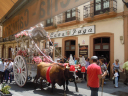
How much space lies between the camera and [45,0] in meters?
1.89

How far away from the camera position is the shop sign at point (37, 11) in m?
1.54

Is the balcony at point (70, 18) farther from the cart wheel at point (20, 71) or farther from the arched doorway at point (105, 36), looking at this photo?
the cart wheel at point (20, 71)

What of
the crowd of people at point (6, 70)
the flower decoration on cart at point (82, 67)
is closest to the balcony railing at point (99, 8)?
the flower decoration on cart at point (82, 67)

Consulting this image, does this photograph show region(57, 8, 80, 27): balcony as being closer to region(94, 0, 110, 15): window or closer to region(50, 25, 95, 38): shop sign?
region(50, 25, 95, 38): shop sign

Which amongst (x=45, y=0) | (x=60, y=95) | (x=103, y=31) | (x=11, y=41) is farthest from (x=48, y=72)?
(x=11, y=41)

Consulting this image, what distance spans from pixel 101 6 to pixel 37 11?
10862 mm

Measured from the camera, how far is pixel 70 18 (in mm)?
14820

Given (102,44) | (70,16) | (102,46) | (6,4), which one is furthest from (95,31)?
(6,4)

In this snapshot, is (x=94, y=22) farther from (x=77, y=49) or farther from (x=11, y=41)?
(x=11, y=41)

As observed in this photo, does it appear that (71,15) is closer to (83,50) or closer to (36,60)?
(83,50)

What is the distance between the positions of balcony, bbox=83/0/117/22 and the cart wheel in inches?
275

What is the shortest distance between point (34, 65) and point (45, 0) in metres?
6.76

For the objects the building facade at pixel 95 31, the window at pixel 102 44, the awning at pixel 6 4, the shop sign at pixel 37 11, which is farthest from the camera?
the window at pixel 102 44

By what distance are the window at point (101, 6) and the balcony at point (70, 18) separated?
2.08 meters
